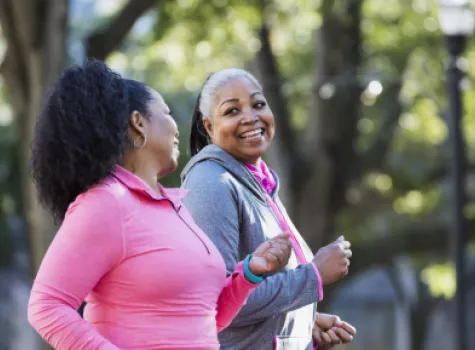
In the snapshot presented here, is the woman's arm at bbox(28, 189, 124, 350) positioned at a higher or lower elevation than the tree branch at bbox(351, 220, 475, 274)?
higher

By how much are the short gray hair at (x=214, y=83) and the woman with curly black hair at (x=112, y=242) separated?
2.68 feet

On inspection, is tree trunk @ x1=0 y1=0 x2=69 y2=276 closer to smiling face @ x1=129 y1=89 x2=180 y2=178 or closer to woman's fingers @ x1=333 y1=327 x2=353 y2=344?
woman's fingers @ x1=333 y1=327 x2=353 y2=344

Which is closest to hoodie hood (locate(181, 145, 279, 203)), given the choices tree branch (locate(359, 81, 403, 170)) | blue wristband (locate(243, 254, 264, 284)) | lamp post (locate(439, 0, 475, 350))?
blue wristband (locate(243, 254, 264, 284))

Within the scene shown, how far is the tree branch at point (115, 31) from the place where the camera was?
34.7ft

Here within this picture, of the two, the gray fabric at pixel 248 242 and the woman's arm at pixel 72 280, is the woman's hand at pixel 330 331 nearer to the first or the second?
the gray fabric at pixel 248 242

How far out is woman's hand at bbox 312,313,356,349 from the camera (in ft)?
13.0

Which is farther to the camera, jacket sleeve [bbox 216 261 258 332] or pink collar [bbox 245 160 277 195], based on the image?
pink collar [bbox 245 160 277 195]

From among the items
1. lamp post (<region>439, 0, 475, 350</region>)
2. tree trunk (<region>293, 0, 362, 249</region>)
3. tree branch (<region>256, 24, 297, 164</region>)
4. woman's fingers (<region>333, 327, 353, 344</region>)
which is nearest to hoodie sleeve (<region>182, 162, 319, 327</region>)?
woman's fingers (<region>333, 327, 353, 344</region>)

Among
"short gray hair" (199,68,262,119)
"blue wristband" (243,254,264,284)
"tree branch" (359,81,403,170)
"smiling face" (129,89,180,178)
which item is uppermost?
"tree branch" (359,81,403,170)

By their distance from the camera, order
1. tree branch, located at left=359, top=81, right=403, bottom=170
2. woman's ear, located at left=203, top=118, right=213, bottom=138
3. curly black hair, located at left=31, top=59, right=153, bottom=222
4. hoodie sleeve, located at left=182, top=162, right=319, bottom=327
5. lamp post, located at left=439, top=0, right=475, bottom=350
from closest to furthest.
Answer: curly black hair, located at left=31, top=59, right=153, bottom=222 < hoodie sleeve, located at left=182, top=162, right=319, bottom=327 < woman's ear, located at left=203, top=118, right=213, bottom=138 < lamp post, located at left=439, top=0, right=475, bottom=350 < tree branch, located at left=359, top=81, right=403, bottom=170

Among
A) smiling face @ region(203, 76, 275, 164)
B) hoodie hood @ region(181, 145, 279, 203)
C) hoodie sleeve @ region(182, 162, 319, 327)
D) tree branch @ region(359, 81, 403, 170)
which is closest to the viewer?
hoodie sleeve @ region(182, 162, 319, 327)

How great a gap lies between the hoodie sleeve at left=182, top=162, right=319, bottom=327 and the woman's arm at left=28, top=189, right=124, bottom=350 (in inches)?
29.7

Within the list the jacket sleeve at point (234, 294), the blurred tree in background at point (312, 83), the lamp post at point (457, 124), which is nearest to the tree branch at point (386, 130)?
the blurred tree in background at point (312, 83)

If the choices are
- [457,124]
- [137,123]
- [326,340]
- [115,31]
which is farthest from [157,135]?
[457,124]
